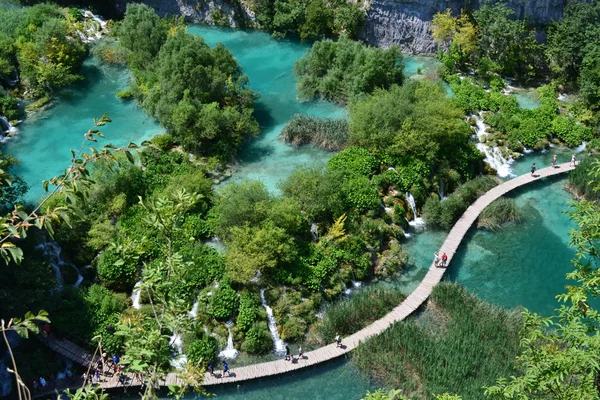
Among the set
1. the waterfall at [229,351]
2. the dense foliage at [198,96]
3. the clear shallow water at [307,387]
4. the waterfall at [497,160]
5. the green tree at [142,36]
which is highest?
the green tree at [142,36]

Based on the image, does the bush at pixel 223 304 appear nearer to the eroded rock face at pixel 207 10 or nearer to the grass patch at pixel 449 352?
the grass patch at pixel 449 352

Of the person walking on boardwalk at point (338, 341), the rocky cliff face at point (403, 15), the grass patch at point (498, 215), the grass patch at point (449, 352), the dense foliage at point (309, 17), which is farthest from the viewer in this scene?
the dense foliage at point (309, 17)

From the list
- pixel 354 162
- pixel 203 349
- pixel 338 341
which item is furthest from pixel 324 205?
pixel 203 349

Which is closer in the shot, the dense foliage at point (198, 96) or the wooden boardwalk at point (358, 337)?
the wooden boardwalk at point (358, 337)

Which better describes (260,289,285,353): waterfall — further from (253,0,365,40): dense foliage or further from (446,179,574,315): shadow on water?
(253,0,365,40): dense foliage

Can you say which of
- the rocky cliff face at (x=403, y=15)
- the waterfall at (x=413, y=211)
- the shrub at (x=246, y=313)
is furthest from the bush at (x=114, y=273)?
the rocky cliff face at (x=403, y=15)

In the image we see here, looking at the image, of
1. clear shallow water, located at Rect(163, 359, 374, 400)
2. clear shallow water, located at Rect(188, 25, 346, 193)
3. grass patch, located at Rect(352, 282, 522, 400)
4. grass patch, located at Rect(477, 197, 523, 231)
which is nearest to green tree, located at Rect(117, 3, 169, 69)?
clear shallow water, located at Rect(188, 25, 346, 193)
